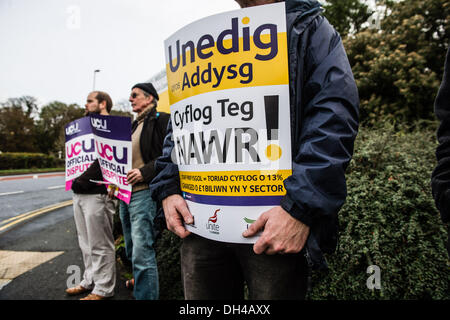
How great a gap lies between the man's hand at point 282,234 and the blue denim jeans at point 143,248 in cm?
178

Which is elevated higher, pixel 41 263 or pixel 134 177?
pixel 134 177

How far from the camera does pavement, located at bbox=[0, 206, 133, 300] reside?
277 cm

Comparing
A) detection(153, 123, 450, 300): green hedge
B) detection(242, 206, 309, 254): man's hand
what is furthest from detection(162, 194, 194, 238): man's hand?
detection(153, 123, 450, 300): green hedge

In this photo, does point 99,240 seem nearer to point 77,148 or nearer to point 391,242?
point 77,148

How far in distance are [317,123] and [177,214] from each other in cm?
73

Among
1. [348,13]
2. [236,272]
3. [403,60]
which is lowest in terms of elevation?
[236,272]

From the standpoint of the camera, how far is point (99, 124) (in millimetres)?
2305

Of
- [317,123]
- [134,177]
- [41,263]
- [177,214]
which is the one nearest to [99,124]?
[134,177]

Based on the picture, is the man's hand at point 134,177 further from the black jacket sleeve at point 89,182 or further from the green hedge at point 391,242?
the green hedge at point 391,242

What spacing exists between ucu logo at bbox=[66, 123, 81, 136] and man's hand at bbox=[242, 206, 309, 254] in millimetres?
2739

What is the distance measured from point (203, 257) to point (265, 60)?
873 mm
